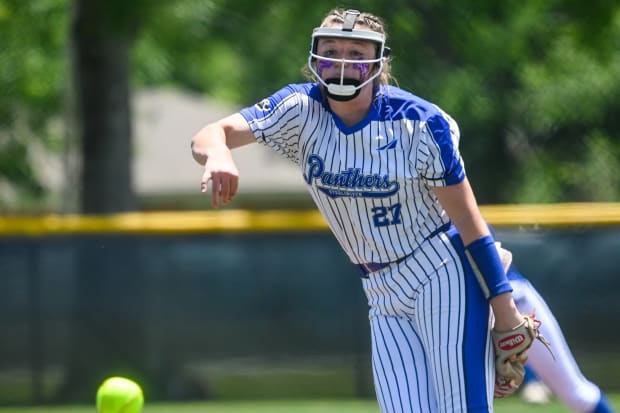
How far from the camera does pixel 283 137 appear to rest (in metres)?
3.87

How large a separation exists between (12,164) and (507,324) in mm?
17318

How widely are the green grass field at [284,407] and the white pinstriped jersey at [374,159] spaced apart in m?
4.30

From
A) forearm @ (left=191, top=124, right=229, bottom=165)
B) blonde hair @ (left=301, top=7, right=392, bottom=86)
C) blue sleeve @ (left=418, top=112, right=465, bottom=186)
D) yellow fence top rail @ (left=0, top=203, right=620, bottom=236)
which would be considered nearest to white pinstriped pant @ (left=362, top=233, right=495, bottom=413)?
blue sleeve @ (left=418, top=112, right=465, bottom=186)

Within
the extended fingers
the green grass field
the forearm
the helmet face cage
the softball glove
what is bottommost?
the green grass field

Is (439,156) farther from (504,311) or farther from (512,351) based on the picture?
(512,351)

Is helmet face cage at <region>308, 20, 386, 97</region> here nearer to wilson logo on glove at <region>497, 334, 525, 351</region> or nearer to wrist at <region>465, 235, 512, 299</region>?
wrist at <region>465, 235, 512, 299</region>

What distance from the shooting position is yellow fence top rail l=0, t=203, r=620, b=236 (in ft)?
28.1

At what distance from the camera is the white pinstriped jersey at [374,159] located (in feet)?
12.2

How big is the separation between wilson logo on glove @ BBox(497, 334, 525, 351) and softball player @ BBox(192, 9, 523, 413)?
34 millimetres

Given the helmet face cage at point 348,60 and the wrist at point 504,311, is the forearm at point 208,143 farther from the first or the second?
the wrist at point 504,311

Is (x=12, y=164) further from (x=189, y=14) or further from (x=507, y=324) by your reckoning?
(x=507, y=324)

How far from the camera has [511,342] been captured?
3816mm

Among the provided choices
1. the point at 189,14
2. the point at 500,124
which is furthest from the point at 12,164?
the point at 500,124

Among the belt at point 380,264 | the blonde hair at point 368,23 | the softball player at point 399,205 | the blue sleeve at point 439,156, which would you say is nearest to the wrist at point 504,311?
the softball player at point 399,205
